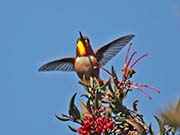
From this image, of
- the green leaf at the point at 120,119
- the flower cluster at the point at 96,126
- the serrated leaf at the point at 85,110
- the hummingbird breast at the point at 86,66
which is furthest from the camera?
the hummingbird breast at the point at 86,66

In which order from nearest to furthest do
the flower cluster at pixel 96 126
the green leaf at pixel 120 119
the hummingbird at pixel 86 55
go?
1. the flower cluster at pixel 96 126
2. the green leaf at pixel 120 119
3. the hummingbird at pixel 86 55

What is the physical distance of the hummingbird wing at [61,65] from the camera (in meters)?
5.53

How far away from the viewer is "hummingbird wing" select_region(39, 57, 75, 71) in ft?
18.2

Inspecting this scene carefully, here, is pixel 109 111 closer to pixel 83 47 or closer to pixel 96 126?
pixel 96 126

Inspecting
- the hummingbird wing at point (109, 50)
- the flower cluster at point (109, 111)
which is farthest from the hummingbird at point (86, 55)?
the flower cluster at point (109, 111)

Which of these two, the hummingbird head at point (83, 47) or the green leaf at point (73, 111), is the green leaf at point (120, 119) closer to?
the green leaf at point (73, 111)

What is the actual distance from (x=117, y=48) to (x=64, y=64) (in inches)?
33.1

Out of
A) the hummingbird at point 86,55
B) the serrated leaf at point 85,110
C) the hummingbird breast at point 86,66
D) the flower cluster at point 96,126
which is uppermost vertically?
the hummingbird at point 86,55

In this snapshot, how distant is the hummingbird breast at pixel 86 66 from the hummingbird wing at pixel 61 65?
14 centimetres

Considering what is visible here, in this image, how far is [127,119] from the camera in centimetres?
223

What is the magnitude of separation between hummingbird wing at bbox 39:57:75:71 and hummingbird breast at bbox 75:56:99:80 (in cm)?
14

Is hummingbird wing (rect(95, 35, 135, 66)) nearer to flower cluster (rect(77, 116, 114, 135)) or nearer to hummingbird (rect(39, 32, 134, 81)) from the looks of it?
hummingbird (rect(39, 32, 134, 81))

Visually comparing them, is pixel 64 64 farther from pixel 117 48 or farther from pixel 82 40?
pixel 117 48

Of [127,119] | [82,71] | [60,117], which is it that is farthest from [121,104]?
[82,71]
